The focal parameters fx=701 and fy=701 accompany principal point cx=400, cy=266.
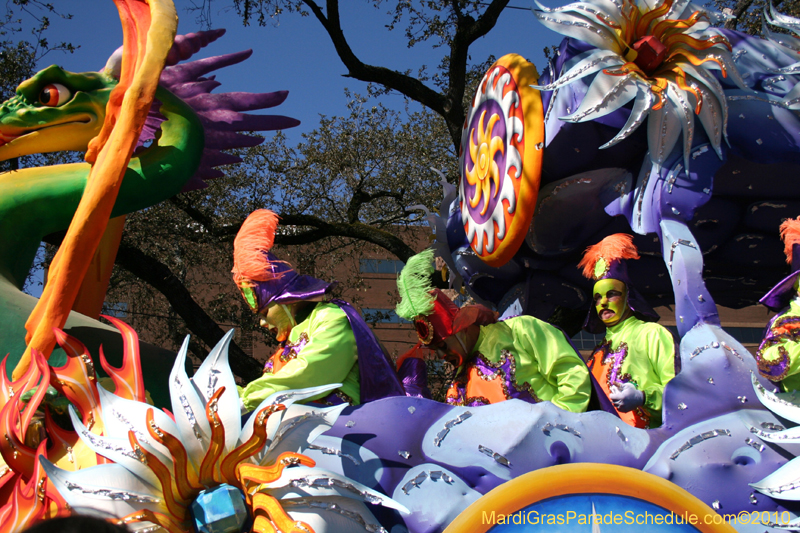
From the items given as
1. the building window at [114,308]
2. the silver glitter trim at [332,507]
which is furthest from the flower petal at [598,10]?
the building window at [114,308]

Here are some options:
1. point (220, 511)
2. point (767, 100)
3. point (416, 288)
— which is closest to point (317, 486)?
point (220, 511)

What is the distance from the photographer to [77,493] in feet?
7.23

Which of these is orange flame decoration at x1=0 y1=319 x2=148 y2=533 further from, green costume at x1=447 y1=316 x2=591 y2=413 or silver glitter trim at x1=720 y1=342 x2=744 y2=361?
silver glitter trim at x1=720 y1=342 x2=744 y2=361

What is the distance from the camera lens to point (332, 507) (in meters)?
2.30

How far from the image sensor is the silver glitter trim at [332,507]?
228cm

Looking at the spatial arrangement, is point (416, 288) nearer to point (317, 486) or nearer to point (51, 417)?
point (317, 486)

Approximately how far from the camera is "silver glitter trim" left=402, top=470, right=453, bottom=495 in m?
2.56

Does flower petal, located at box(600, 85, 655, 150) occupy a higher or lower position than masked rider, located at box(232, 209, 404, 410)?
higher

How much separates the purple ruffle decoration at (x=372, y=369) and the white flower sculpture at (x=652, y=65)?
4.49ft

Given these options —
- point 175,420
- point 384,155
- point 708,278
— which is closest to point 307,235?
point 384,155

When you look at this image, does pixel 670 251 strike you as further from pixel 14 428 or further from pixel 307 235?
pixel 307 235

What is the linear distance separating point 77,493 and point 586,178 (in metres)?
2.82

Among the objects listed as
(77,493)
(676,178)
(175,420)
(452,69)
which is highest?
(452,69)

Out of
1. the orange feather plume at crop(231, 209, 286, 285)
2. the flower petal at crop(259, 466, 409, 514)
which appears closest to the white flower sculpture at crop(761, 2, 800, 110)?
the orange feather plume at crop(231, 209, 286, 285)
